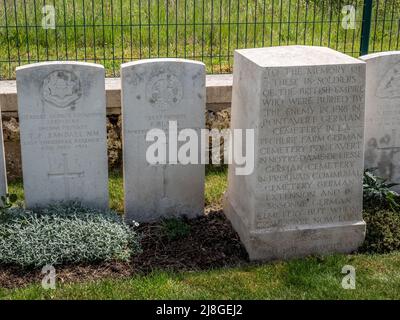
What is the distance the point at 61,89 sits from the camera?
5824 mm

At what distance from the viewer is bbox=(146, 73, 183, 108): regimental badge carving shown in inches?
236

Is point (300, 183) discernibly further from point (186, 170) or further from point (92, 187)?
point (92, 187)

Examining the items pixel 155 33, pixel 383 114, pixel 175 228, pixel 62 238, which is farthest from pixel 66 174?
pixel 155 33

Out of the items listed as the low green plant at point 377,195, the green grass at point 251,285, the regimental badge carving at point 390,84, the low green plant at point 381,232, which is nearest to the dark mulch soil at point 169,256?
the green grass at point 251,285

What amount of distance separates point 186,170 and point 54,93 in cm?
136

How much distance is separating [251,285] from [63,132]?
2.06 m

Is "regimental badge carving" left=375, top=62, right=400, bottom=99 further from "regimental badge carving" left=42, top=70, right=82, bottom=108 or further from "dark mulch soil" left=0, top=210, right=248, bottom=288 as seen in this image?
"regimental badge carving" left=42, top=70, right=82, bottom=108

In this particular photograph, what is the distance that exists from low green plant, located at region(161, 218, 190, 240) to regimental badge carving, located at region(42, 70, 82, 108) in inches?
52.3

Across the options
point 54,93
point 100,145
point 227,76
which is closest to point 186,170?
point 100,145

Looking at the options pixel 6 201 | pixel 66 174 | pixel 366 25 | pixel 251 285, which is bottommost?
pixel 251 285

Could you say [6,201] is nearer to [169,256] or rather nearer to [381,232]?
[169,256]

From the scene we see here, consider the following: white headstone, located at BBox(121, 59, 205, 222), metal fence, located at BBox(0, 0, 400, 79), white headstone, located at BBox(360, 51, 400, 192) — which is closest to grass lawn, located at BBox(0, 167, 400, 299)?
white headstone, located at BBox(121, 59, 205, 222)

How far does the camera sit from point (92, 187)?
619cm

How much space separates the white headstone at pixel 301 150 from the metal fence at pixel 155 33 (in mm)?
2546
